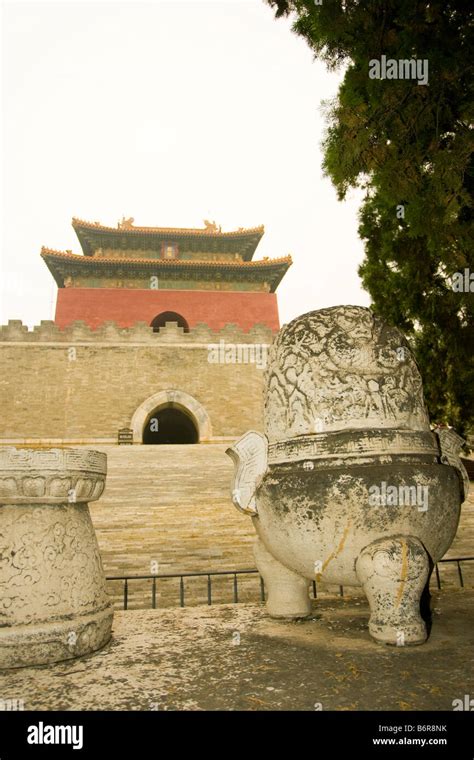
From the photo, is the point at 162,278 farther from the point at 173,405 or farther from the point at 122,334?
the point at 173,405

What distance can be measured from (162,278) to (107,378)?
6.14 m

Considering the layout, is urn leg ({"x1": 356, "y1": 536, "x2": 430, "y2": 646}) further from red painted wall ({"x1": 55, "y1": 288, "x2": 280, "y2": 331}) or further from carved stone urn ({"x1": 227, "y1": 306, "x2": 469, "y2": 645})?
red painted wall ({"x1": 55, "y1": 288, "x2": 280, "y2": 331})

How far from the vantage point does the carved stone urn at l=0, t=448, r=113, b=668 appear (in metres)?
2.10

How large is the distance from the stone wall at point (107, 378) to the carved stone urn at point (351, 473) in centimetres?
1626

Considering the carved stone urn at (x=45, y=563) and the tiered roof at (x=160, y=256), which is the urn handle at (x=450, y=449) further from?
the tiered roof at (x=160, y=256)

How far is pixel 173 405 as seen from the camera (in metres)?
19.2

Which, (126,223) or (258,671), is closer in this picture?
(258,671)

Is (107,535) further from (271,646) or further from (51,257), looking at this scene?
(51,257)

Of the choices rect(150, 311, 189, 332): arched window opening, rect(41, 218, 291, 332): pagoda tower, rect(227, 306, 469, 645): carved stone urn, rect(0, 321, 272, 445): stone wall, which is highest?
rect(41, 218, 291, 332): pagoda tower

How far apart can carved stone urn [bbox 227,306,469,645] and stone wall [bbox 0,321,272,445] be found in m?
16.3

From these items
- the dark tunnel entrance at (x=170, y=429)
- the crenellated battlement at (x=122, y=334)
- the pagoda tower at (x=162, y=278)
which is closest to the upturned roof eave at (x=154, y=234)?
the pagoda tower at (x=162, y=278)

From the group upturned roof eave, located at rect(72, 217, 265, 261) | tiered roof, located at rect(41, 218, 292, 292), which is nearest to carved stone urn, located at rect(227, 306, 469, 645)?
tiered roof, located at rect(41, 218, 292, 292)

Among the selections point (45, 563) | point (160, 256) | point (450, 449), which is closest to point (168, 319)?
point (160, 256)

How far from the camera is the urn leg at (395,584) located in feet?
6.86
